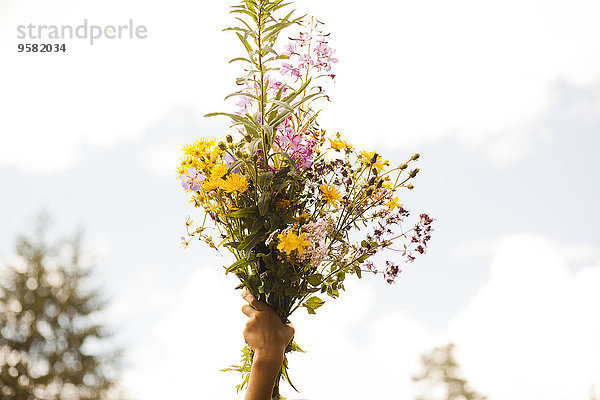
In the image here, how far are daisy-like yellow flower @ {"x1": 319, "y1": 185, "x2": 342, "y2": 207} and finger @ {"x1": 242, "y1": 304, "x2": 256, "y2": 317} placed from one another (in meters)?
0.30

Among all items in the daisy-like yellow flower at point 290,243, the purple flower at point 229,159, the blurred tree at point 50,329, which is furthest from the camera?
the blurred tree at point 50,329

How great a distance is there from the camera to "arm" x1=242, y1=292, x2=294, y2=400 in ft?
3.97

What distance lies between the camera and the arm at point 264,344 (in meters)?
1.21

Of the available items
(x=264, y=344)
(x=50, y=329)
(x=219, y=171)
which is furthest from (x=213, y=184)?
(x=50, y=329)

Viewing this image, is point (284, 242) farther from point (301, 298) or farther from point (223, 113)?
point (223, 113)

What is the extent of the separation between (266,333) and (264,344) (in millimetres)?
24

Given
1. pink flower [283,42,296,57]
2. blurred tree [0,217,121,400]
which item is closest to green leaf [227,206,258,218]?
pink flower [283,42,296,57]

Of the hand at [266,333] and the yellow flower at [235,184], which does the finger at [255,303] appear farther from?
the yellow flower at [235,184]

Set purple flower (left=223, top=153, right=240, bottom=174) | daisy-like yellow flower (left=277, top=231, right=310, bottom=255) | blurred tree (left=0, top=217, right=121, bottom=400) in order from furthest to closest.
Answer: blurred tree (left=0, top=217, right=121, bottom=400) < purple flower (left=223, top=153, right=240, bottom=174) < daisy-like yellow flower (left=277, top=231, right=310, bottom=255)

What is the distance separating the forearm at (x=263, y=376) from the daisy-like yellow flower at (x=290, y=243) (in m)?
0.26

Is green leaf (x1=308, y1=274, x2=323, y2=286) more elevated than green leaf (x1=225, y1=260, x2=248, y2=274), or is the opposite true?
green leaf (x1=225, y1=260, x2=248, y2=274)

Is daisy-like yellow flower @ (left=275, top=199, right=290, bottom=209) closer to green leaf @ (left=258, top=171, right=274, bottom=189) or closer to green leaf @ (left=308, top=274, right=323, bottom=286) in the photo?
Answer: green leaf @ (left=258, top=171, right=274, bottom=189)

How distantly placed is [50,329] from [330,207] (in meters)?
9.71

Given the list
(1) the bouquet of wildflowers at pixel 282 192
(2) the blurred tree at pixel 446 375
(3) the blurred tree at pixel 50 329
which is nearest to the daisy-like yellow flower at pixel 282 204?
(1) the bouquet of wildflowers at pixel 282 192
